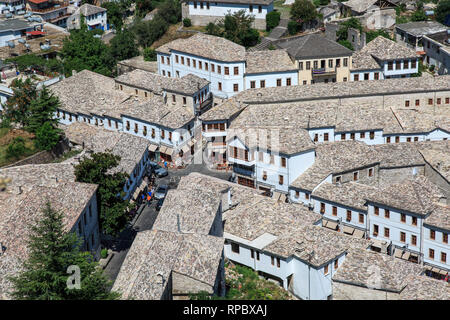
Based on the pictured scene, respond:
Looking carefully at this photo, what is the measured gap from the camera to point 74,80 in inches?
3381

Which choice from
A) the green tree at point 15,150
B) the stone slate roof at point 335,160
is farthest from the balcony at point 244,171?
the green tree at point 15,150

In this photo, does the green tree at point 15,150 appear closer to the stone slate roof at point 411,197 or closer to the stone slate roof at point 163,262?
the stone slate roof at point 163,262

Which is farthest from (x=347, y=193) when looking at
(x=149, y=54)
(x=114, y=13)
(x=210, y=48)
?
(x=114, y=13)

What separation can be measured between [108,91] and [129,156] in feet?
65.8

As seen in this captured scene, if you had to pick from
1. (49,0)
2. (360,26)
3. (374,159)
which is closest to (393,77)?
(360,26)

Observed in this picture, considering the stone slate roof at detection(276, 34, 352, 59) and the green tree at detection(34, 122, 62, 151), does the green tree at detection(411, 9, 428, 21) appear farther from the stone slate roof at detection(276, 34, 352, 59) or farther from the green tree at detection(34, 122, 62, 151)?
the green tree at detection(34, 122, 62, 151)

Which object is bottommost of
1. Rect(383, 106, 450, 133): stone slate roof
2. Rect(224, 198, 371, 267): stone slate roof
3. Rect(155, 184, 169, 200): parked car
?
Rect(155, 184, 169, 200): parked car

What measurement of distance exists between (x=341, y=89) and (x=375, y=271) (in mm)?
29438

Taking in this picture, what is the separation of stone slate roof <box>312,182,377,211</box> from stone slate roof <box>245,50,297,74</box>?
852 inches

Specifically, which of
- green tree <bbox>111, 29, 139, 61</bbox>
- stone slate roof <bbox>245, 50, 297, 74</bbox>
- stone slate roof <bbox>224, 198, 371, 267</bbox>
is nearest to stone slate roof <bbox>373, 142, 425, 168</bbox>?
stone slate roof <bbox>224, 198, 371, 267</bbox>

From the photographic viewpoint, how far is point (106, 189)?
5559 cm

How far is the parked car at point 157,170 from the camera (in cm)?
7138

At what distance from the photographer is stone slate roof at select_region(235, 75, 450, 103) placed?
75938 mm

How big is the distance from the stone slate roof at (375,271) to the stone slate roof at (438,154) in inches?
570
